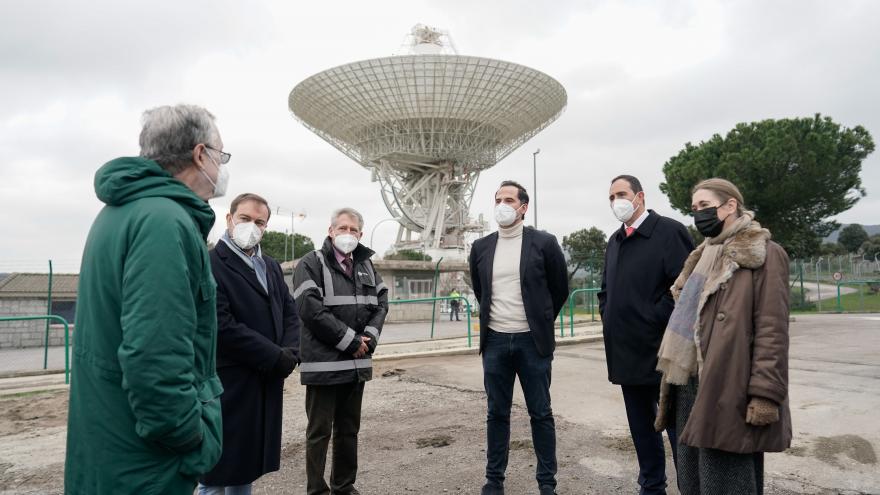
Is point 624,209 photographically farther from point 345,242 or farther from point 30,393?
point 30,393

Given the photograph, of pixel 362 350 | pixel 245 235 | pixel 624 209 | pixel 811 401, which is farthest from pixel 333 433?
pixel 811 401

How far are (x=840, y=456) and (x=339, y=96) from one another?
33269 mm

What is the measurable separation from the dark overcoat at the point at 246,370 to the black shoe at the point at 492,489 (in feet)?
4.13

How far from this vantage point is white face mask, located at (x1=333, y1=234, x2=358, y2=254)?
378 centimetres

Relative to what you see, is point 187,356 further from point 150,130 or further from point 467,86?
point 467,86

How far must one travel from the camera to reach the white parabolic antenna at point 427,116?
108ft

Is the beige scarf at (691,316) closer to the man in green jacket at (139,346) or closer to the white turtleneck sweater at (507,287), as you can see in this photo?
the white turtleneck sweater at (507,287)

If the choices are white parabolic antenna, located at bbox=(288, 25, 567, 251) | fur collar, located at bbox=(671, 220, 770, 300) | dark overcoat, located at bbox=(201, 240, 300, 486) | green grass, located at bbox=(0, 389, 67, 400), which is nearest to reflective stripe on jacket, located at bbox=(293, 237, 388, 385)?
dark overcoat, located at bbox=(201, 240, 300, 486)

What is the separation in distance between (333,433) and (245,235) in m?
1.36

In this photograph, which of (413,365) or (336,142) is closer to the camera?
(413,365)

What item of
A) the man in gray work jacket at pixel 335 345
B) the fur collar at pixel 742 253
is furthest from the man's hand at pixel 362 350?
the fur collar at pixel 742 253

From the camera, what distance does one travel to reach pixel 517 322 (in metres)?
3.68

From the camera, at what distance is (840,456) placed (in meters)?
3.82

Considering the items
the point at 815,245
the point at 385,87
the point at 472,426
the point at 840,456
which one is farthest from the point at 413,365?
the point at 815,245
